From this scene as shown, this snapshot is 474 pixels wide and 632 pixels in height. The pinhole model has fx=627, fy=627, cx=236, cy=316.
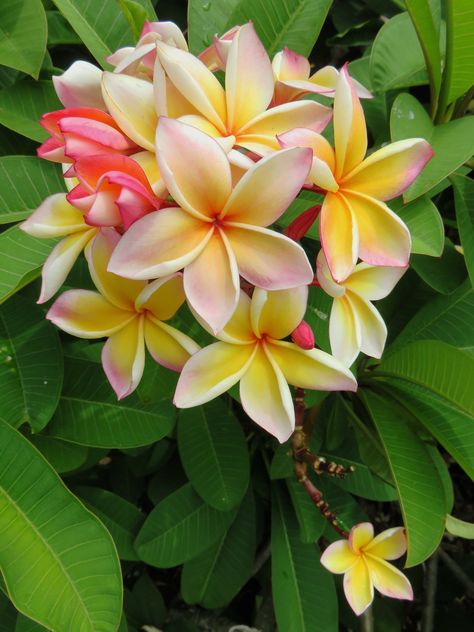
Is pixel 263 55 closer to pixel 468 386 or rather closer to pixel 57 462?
pixel 468 386

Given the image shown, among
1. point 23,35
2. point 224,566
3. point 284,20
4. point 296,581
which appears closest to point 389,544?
point 296,581

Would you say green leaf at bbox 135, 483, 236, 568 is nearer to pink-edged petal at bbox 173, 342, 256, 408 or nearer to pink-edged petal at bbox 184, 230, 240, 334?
pink-edged petal at bbox 173, 342, 256, 408

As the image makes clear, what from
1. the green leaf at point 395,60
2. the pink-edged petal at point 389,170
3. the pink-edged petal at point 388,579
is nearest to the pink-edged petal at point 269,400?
the pink-edged petal at point 389,170

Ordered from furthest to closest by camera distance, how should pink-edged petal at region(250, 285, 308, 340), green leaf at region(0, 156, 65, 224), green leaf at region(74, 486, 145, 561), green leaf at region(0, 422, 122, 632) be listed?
green leaf at region(74, 486, 145, 561) < green leaf at region(0, 156, 65, 224) < green leaf at region(0, 422, 122, 632) < pink-edged petal at region(250, 285, 308, 340)

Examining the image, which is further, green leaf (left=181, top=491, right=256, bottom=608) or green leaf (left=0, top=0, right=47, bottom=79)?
green leaf (left=181, top=491, right=256, bottom=608)

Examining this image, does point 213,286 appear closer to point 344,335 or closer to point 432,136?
point 344,335

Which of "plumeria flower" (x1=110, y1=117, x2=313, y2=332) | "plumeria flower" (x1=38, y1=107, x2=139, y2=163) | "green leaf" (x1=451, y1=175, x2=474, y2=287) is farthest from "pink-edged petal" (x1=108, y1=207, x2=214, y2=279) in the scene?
"green leaf" (x1=451, y1=175, x2=474, y2=287)

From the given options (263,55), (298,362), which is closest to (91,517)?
(298,362)
